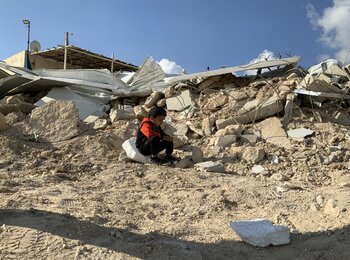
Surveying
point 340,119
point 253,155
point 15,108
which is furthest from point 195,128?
point 15,108

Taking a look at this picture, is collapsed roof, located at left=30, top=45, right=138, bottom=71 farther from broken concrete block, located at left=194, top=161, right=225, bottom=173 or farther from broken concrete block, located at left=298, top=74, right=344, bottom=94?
broken concrete block, located at left=194, top=161, right=225, bottom=173

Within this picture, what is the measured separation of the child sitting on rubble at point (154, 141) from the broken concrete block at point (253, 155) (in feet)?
3.47

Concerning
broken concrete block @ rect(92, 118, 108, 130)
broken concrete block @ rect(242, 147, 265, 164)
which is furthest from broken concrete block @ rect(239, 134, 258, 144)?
broken concrete block @ rect(92, 118, 108, 130)

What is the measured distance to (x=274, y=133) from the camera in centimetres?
696

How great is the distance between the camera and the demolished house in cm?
692

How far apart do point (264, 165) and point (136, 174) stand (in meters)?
1.89

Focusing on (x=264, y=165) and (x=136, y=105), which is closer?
(x=264, y=165)

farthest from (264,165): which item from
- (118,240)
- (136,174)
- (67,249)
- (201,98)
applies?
(67,249)

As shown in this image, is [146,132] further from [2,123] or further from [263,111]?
[2,123]

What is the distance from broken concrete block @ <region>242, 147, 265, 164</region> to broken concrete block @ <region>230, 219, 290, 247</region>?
2698mm

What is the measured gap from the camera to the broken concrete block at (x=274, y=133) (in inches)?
266

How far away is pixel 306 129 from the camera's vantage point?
6977 mm

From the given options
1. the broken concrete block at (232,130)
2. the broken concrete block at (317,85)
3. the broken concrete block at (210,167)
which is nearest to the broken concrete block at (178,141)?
the broken concrete block at (232,130)

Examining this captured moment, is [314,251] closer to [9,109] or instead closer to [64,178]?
[64,178]
